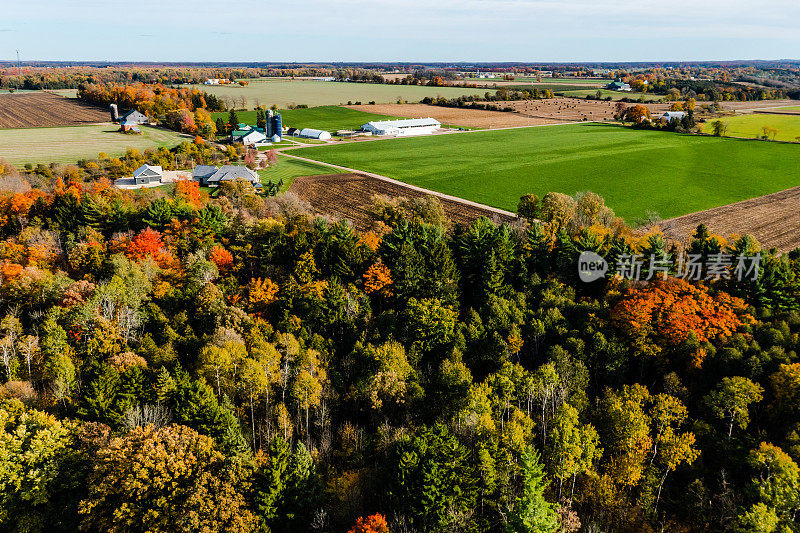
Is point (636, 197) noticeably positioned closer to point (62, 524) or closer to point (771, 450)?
point (771, 450)

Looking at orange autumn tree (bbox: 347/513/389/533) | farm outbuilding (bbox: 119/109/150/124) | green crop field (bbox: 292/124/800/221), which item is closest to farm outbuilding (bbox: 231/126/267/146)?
green crop field (bbox: 292/124/800/221)

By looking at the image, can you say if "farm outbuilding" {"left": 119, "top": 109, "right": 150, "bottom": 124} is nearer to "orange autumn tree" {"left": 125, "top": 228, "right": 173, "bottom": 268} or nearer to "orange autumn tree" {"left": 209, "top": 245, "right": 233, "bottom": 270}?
"orange autumn tree" {"left": 125, "top": 228, "right": 173, "bottom": 268}

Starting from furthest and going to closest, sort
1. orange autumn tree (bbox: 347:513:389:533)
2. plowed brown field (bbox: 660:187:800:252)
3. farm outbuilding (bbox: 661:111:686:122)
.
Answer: farm outbuilding (bbox: 661:111:686:122)
plowed brown field (bbox: 660:187:800:252)
orange autumn tree (bbox: 347:513:389:533)

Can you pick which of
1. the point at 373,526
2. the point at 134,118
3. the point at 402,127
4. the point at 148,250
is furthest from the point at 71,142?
Answer: the point at 373,526

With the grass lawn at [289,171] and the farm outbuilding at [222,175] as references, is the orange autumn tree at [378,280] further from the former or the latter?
the farm outbuilding at [222,175]

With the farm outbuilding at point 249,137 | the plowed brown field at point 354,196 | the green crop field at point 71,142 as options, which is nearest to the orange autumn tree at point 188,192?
the plowed brown field at point 354,196
